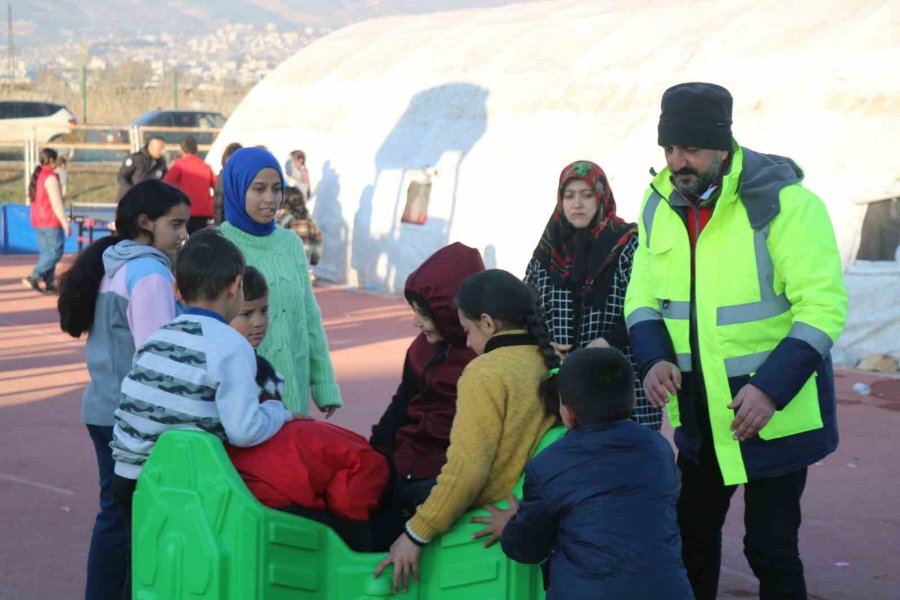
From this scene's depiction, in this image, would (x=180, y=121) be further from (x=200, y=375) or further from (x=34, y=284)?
(x=200, y=375)

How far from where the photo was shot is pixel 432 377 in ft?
14.3

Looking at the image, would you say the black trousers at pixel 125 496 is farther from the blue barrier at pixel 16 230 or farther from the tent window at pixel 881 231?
the blue barrier at pixel 16 230

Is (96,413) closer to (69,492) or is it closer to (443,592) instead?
(443,592)

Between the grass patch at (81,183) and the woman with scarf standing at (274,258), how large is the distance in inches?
1127

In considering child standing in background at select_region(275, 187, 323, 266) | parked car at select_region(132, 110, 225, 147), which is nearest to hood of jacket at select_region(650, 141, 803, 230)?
child standing in background at select_region(275, 187, 323, 266)

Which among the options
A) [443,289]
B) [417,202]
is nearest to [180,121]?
[417,202]

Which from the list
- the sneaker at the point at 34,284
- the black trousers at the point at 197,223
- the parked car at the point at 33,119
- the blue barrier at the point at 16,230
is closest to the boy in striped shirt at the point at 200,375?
the black trousers at the point at 197,223

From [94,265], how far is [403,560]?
1.80 metres

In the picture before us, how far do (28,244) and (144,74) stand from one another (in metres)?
57.3

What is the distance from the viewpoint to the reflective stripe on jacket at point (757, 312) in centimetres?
390

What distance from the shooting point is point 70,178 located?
113 feet

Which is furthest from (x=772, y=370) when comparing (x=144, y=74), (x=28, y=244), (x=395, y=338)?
(x=144, y=74)

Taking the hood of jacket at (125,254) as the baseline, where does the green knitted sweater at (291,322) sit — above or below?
below

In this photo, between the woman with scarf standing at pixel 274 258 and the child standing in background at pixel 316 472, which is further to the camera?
the woman with scarf standing at pixel 274 258
